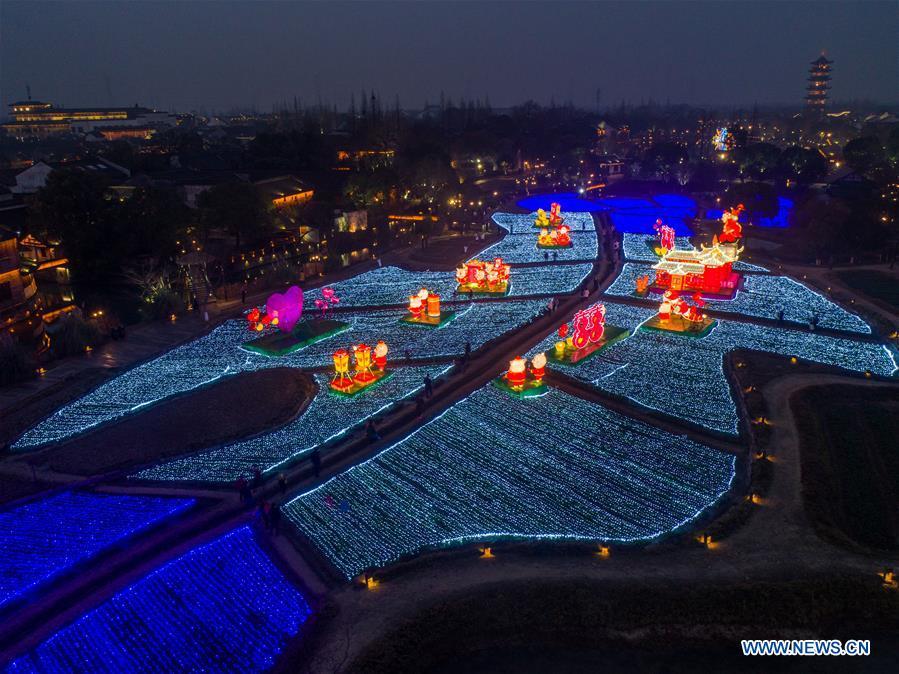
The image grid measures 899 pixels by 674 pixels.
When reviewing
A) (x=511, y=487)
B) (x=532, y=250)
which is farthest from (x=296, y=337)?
(x=532, y=250)

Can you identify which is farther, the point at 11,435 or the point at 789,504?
the point at 11,435

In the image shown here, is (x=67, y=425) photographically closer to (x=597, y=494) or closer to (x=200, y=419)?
(x=200, y=419)

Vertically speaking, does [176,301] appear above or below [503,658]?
above

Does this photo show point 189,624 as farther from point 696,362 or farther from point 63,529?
point 696,362

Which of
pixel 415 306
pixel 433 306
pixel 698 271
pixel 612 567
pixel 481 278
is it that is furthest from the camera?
pixel 481 278

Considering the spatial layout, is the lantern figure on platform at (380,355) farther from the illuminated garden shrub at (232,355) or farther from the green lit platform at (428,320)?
the green lit platform at (428,320)

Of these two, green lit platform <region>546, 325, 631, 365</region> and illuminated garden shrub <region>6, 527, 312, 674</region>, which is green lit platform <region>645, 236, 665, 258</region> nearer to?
green lit platform <region>546, 325, 631, 365</region>

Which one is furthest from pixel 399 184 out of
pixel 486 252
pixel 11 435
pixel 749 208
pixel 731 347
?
pixel 11 435
